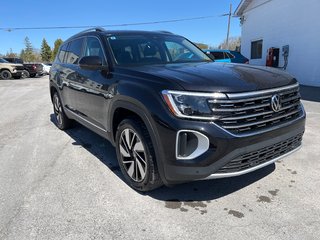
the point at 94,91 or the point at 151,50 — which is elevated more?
the point at 151,50

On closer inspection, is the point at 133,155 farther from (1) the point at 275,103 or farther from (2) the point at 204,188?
(1) the point at 275,103

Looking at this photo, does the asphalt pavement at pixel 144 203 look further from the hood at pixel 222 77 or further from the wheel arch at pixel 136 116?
the hood at pixel 222 77

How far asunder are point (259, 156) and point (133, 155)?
1350 mm

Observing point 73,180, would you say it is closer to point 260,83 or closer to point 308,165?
point 260,83

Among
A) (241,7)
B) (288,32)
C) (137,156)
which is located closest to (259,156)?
(137,156)

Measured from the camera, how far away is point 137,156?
345 cm

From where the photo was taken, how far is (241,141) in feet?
9.29

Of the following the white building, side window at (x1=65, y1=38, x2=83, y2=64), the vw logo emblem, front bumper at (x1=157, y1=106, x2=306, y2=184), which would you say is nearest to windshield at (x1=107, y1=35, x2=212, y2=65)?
side window at (x1=65, y1=38, x2=83, y2=64)

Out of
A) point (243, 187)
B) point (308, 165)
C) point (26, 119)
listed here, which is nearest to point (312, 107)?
point (308, 165)

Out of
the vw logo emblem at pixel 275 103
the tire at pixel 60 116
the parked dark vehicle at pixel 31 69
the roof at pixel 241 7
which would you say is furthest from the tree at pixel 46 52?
the vw logo emblem at pixel 275 103

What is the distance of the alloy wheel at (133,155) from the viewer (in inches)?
132

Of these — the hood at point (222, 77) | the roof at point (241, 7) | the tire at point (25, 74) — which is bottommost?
the tire at point (25, 74)

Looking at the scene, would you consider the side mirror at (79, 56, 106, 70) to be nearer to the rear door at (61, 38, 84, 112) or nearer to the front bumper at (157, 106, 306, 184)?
the rear door at (61, 38, 84, 112)

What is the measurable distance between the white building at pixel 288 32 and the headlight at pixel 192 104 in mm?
12713
